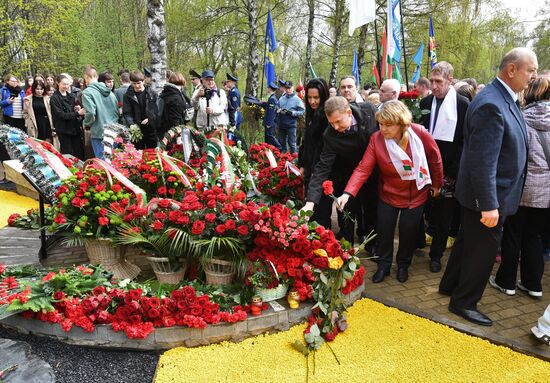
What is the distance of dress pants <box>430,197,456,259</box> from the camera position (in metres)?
4.32

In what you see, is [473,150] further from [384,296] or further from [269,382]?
[269,382]

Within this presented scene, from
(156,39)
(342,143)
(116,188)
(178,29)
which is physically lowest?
(116,188)

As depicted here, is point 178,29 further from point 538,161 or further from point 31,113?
point 538,161

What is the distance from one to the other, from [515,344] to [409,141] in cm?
174

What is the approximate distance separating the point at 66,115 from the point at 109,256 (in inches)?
193

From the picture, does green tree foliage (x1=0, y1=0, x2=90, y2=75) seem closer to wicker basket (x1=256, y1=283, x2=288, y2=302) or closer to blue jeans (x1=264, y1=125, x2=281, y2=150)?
blue jeans (x1=264, y1=125, x2=281, y2=150)

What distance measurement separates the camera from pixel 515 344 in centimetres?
303

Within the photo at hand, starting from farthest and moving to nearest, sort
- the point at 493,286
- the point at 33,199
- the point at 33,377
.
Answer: the point at 33,199, the point at 493,286, the point at 33,377

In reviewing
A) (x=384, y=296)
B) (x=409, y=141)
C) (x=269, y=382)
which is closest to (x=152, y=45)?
(x=409, y=141)

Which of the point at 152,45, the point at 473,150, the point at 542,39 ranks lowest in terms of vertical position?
the point at 473,150

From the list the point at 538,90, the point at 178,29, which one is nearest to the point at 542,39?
the point at 178,29

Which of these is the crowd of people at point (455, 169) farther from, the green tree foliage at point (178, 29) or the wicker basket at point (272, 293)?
the green tree foliage at point (178, 29)

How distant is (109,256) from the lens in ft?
12.7

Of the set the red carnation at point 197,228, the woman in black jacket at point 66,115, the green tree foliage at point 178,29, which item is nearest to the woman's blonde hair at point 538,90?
the red carnation at point 197,228
